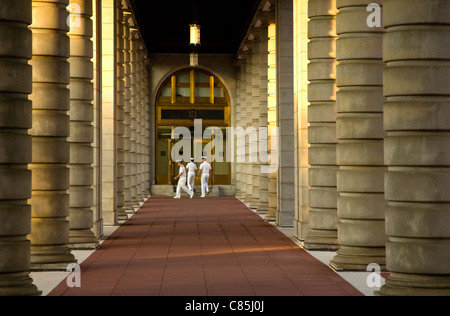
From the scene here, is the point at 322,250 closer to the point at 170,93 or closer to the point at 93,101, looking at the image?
the point at 93,101

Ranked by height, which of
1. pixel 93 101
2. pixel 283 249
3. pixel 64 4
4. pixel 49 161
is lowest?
pixel 283 249

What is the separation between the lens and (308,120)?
1898cm

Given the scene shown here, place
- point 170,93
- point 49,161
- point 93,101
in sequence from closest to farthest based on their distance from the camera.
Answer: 1. point 49,161
2. point 93,101
3. point 170,93

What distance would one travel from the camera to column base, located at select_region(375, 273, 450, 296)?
431 inches

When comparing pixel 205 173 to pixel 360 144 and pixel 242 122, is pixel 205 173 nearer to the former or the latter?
pixel 242 122

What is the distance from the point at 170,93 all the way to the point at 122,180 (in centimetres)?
2273

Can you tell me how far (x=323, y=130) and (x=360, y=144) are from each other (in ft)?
12.3

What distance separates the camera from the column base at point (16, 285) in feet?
36.2

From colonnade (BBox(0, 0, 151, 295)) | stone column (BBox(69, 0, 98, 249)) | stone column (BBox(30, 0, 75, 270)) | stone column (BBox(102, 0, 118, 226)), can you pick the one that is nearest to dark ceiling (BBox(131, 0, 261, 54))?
stone column (BBox(102, 0, 118, 226))

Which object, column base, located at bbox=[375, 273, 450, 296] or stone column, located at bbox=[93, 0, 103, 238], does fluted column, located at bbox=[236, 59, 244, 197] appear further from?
column base, located at bbox=[375, 273, 450, 296]

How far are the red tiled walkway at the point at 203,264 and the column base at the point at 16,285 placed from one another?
3.65ft
